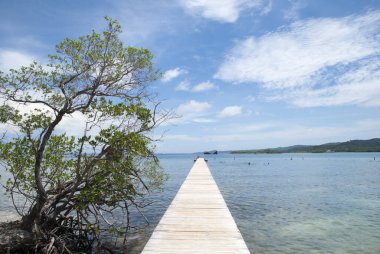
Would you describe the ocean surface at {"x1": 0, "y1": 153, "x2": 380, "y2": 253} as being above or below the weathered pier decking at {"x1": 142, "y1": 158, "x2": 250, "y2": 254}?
below

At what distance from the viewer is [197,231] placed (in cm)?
646

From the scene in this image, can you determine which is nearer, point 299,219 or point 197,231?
point 197,231

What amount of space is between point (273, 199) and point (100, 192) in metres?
14.2

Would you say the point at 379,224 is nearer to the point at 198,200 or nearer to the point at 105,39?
the point at 198,200

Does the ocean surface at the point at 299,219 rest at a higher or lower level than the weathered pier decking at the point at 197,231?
lower

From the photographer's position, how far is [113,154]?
8.55 m

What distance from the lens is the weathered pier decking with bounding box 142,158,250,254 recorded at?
5.42 meters

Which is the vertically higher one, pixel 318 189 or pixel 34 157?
pixel 34 157

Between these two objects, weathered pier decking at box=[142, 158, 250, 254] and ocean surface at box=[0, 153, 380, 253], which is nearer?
weathered pier decking at box=[142, 158, 250, 254]

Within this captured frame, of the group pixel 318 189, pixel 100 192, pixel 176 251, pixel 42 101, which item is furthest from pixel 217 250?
pixel 318 189

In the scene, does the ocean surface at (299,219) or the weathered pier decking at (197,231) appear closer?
the weathered pier decking at (197,231)

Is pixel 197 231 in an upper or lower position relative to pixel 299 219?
upper

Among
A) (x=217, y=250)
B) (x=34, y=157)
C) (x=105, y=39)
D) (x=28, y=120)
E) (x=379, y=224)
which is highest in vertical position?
(x=105, y=39)

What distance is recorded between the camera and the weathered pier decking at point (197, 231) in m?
5.42
